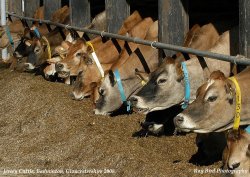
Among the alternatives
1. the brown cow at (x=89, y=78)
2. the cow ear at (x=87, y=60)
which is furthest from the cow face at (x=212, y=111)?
the cow ear at (x=87, y=60)

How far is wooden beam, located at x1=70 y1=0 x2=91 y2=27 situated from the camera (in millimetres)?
11766

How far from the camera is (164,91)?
7332mm

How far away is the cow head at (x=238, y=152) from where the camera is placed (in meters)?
5.66

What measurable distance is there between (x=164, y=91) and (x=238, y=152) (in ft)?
5.93

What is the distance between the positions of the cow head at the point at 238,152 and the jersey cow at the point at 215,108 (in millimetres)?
424

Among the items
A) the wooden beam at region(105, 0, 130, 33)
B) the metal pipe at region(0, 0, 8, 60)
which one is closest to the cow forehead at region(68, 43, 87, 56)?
the wooden beam at region(105, 0, 130, 33)

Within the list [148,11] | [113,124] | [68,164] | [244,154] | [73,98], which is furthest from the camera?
[148,11]

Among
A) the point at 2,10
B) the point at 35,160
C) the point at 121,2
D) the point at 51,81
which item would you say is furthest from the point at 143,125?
the point at 2,10

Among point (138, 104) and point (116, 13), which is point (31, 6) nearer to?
point (116, 13)

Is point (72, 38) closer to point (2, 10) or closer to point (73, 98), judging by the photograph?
point (73, 98)

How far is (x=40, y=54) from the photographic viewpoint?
11578 millimetres

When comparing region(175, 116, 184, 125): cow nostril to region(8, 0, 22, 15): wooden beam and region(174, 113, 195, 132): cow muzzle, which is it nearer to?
region(174, 113, 195, 132): cow muzzle

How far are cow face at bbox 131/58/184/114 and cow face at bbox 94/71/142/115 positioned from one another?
1.23 m

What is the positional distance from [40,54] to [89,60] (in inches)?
83.4
